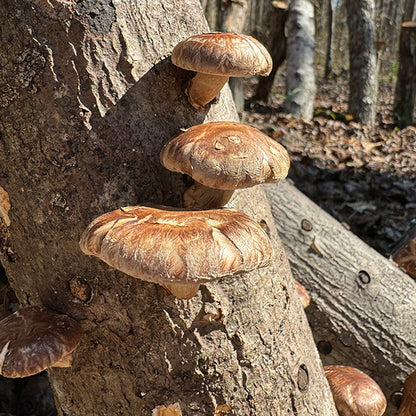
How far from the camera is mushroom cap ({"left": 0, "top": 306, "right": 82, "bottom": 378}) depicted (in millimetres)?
1722

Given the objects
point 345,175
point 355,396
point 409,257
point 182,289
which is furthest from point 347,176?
point 182,289

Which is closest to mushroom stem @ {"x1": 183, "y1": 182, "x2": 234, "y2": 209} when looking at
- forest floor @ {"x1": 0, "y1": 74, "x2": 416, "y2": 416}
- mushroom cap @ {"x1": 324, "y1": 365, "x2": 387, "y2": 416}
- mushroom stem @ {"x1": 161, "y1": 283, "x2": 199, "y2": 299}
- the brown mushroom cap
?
mushroom stem @ {"x1": 161, "y1": 283, "x2": 199, "y2": 299}

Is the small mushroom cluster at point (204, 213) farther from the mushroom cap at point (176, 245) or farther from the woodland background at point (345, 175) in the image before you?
the woodland background at point (345, 175)

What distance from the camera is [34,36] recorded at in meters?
1.72

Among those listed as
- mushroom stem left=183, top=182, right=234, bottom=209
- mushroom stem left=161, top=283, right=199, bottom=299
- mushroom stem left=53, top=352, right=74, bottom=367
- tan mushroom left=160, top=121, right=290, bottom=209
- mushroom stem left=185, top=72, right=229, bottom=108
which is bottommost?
mushroom stem left=53, top=352, right=74, bottom=367

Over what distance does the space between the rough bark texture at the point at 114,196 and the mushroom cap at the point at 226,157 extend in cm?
26

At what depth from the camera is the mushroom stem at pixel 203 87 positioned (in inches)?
73.5

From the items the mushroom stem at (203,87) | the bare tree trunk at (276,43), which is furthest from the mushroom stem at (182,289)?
the bare tree trunk at (276,43)

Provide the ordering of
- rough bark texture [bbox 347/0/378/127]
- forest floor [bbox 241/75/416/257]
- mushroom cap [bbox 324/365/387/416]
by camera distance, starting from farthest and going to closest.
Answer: rough bark texture [bbox 347/0/378/127] → forest floor [bbox 241/75/416/257] → mushroom cap [bbox 324/365/387/416]

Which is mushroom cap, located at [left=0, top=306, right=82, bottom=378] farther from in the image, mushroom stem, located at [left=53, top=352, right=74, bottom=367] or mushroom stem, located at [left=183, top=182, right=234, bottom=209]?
mushroom stem, located at [left=183, top=182, right=234, bottom=209]

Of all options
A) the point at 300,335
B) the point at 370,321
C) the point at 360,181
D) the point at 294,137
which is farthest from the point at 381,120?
the point at 300,335

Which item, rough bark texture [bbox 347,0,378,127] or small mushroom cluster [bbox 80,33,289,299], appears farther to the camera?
rough bark texture [bbox 347,0,378,127]

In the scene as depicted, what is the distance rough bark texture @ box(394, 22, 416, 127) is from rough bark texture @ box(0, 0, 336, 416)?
9966 millimetres

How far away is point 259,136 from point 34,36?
0.94 metres
